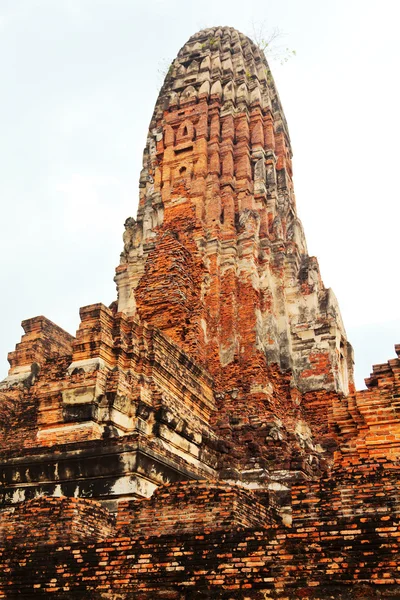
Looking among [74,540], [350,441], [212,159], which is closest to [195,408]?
[350,441]

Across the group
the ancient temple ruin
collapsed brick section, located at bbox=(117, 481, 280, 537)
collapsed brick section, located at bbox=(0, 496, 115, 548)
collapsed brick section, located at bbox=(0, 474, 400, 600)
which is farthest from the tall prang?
collapsed brick section, located at bbox=(0, 474, 400, 600)

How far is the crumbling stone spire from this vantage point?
14.0m

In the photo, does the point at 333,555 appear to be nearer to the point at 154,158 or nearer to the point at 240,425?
the point at 240,425

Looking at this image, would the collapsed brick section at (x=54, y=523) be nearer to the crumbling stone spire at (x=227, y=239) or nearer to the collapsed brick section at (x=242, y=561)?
the collapsed brick section at (x=242, y=561)

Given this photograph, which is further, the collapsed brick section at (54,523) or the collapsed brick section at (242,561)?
the collapsed brick section at (54,523)

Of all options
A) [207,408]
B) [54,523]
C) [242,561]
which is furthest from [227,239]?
[242,561]

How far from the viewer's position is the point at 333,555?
5562mm

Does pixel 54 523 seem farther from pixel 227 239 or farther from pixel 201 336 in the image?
pixel 227 239

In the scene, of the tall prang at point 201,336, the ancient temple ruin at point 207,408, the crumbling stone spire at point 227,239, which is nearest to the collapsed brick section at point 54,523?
the ancient temple ruin at point 207,408

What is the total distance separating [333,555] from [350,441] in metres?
4.19

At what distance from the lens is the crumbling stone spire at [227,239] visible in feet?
46.0

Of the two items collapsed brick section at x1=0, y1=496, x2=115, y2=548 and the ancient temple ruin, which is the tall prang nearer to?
the ancient temple ruin

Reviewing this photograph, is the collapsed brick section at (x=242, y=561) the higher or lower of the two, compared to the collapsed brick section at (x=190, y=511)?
lower

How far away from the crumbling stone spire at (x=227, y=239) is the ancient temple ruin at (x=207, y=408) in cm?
5
